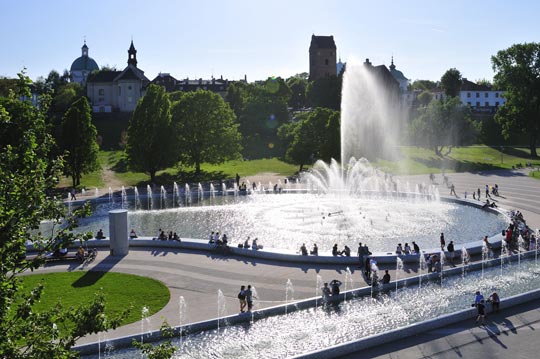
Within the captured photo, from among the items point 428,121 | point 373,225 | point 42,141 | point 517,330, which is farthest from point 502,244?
point 428,121

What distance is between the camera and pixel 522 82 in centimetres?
9050

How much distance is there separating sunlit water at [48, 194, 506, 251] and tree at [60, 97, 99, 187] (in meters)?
14.8

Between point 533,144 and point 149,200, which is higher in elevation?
point 533,144

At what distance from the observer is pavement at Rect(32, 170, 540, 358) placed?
20.0 m

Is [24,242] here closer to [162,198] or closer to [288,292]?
[288,292]

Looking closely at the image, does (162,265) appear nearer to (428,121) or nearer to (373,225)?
(373,225)

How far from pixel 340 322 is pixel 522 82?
265 ft

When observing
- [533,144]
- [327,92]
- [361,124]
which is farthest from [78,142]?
[327,92]

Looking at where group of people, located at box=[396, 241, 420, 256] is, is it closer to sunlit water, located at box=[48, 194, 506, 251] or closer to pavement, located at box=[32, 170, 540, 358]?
pavement, located at box=[32, 170, 540, 358]

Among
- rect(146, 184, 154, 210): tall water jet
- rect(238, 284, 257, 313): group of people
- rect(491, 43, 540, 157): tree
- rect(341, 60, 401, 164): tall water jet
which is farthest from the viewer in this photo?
rect(491, 43, 540, 157): tree

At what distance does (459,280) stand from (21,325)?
77.0 ft

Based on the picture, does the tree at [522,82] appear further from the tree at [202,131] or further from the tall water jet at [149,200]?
the tall water jet at [149,200]

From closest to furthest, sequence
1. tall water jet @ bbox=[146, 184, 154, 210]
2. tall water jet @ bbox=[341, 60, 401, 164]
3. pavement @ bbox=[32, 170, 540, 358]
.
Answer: pavement @ bbox=[32, 170, 540, 358], tall water jet @ bbox=[146, 184, 154, 210], tall water jet @ bbox=[341, 60, 401, 164]

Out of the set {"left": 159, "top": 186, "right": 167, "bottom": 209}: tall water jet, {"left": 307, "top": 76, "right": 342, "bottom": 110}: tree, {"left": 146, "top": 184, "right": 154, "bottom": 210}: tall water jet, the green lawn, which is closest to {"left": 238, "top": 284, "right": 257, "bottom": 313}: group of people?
{"left": 146, "top": 184, "right": 154, "bottom": 210}: tall water jet
